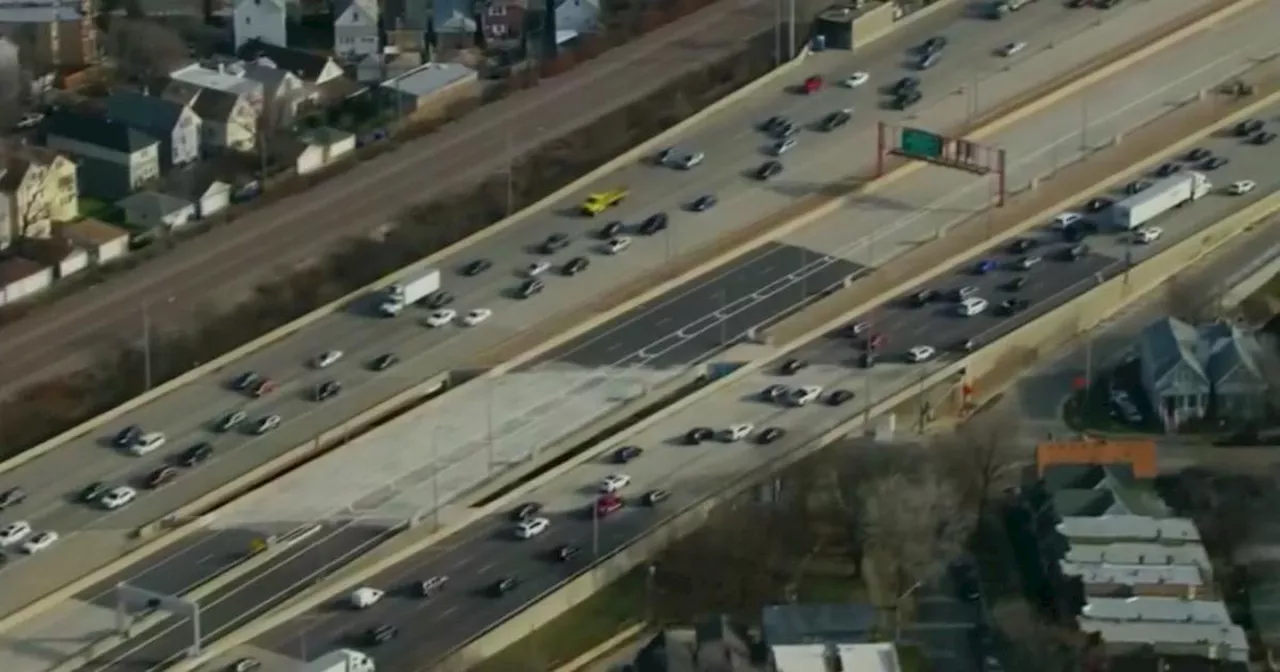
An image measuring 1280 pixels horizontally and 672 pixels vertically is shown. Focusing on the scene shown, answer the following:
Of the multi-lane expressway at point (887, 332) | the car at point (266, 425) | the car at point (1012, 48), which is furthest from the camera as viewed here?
the car at point (1012, 48)

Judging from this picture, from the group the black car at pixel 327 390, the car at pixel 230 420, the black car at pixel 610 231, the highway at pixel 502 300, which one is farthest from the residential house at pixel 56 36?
the car at pixel 230 420

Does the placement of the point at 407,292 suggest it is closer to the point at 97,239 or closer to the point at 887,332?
the point at 97,239

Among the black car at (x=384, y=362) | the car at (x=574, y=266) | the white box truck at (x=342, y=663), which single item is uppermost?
the car at (x=574, y=266)

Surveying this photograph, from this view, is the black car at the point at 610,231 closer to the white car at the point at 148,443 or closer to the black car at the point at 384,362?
the black car at the point at 384,362

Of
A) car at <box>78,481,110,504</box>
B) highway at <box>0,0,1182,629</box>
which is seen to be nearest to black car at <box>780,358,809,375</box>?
highway at <box>0,0,1182,629</box>

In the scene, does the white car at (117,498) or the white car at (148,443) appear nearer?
the white car at (117,498)

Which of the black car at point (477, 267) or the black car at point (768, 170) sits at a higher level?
the black car at point (768, 170)

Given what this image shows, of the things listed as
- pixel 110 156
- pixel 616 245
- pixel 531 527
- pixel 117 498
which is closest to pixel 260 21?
pixel 110 156

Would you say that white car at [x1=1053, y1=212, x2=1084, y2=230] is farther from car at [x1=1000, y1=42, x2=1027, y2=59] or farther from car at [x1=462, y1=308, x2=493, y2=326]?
car at [x1=462, y1=308, x2=493, y2=326]
